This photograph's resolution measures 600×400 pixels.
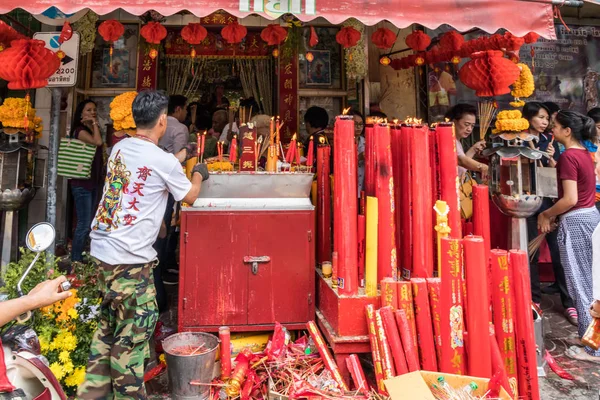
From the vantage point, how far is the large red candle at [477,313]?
2410 mm

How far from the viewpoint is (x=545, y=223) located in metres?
4.10

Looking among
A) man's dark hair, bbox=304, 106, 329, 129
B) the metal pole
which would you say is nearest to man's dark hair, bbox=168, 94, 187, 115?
the metal pole

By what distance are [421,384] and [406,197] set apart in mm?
1298

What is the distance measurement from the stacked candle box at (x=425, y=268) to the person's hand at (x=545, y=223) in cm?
145

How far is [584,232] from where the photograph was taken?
12.1 ft

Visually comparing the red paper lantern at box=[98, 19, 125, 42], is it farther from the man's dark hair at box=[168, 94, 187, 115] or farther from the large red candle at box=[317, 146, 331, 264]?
the large red candle at box=[317, 146, 331, 264]

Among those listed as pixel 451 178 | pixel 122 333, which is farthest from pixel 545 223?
pixel 122 333

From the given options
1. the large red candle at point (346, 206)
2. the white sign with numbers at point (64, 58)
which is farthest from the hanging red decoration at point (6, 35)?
the large red candle at point (346, 206)

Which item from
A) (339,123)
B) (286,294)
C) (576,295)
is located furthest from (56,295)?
(576,295)

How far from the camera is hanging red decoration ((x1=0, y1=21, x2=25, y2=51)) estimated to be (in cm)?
366

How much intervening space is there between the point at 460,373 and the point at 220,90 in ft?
24.5

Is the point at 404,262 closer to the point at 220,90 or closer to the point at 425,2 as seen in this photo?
the point at 425,2

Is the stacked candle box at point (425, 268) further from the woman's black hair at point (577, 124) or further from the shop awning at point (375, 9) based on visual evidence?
the woman's black hair at point (577, 124)

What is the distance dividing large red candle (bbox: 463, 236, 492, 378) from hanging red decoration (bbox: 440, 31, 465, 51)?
3.44 m
